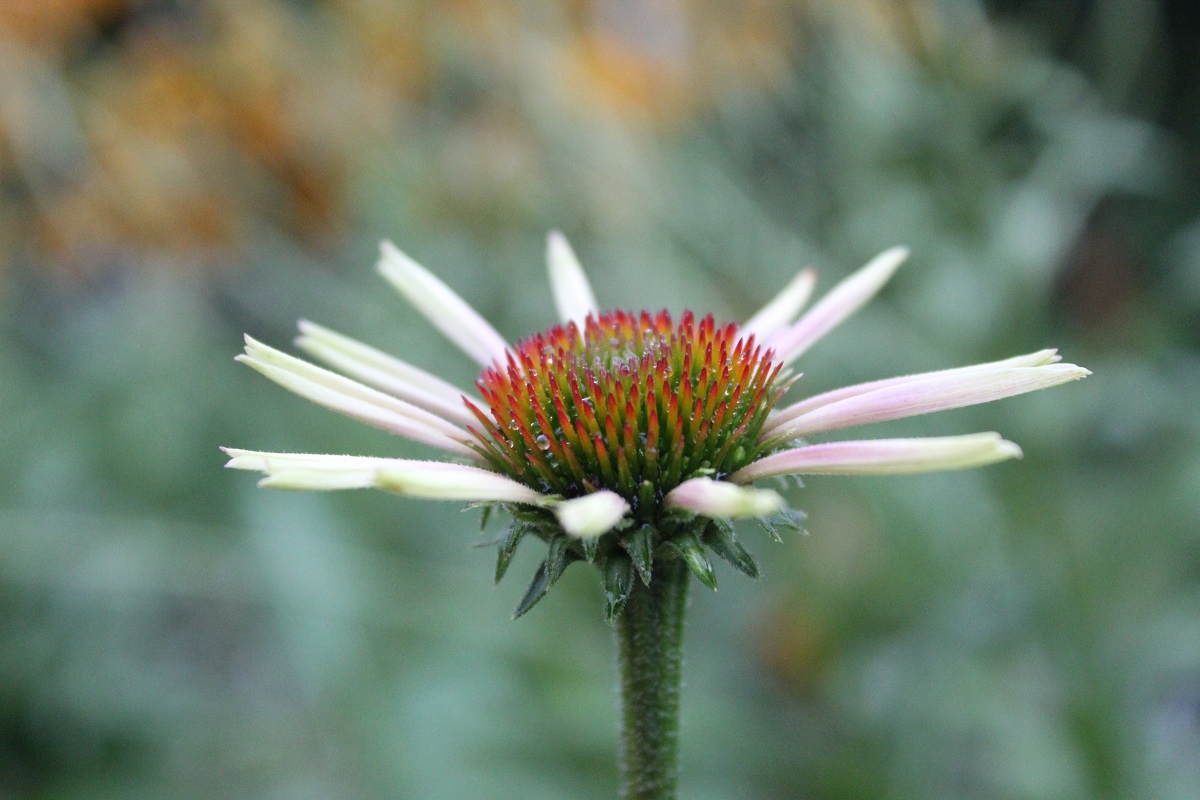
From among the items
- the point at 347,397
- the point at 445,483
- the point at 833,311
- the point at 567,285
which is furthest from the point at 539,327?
the point at 445,483

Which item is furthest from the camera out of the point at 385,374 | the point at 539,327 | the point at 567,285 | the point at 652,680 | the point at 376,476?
the point at 539,327

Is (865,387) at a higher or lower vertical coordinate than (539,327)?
lower

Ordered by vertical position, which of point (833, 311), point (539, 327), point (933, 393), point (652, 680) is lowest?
point (652, 680)

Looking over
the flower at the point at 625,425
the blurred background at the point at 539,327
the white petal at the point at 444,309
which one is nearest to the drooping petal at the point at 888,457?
the flower at the point at 625,425

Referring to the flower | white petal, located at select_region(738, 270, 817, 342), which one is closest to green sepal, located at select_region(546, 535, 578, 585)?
the flower

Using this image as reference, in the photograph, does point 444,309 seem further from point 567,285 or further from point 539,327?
point 539,327

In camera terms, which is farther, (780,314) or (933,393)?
(780,314)
